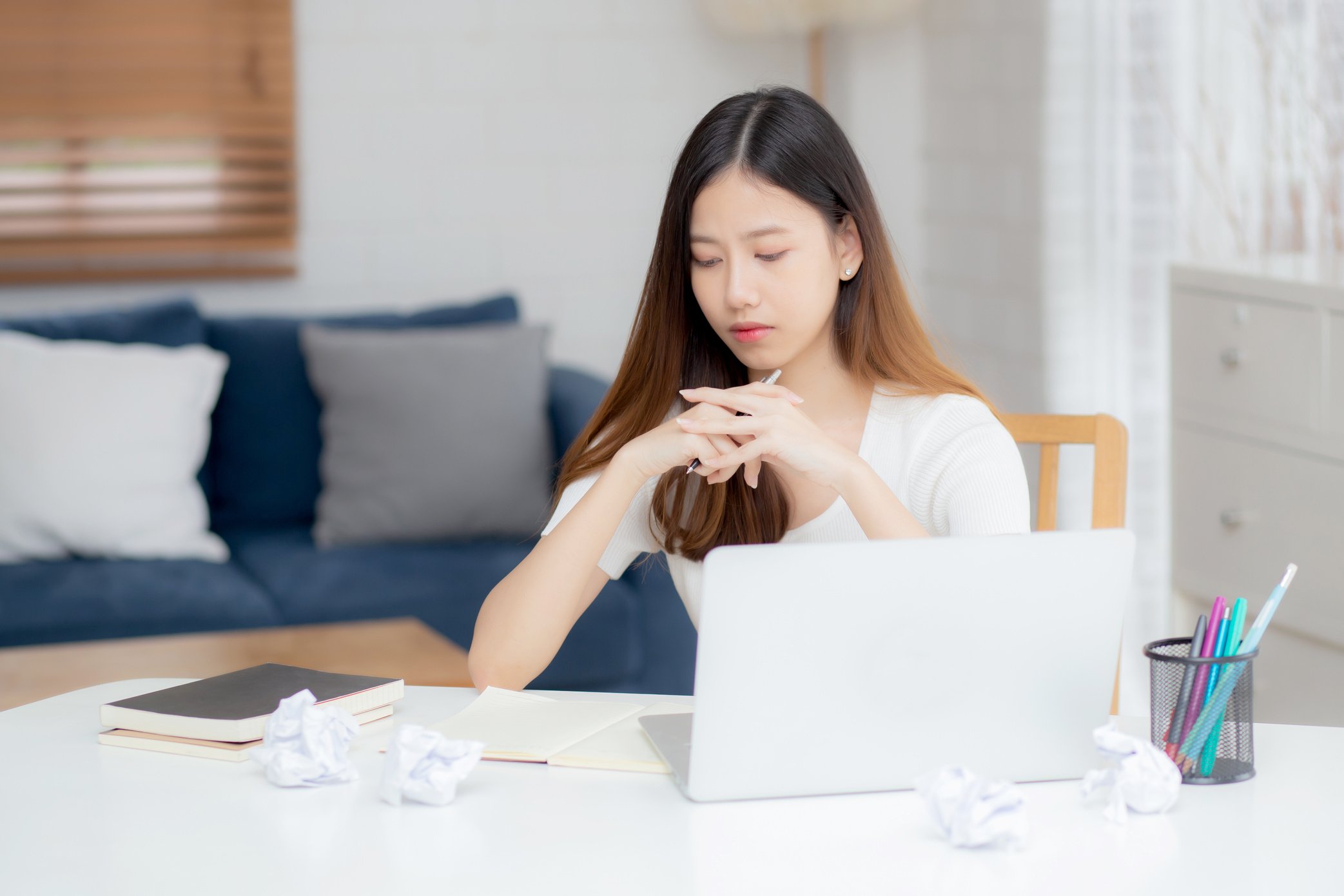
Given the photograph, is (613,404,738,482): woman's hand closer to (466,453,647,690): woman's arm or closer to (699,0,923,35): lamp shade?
(466,453,647,690): woman's arm

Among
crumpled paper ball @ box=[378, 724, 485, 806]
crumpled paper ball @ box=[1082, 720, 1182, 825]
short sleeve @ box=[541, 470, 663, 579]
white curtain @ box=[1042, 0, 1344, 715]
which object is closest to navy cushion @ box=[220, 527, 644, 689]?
white curtain @ box=[1042, 0, 1344, 715]

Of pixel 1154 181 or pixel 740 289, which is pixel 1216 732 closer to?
pixel 740 289

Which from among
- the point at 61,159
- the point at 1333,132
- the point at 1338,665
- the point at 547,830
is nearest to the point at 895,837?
the point at 547,830

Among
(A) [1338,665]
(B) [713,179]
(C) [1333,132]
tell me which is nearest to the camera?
(B) [713,179]

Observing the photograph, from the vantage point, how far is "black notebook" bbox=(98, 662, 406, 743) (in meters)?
1.12

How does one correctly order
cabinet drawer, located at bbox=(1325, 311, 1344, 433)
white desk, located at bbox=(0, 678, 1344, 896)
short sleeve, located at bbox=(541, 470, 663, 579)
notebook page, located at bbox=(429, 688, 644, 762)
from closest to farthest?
white desk, located at bbox=(0, 678, 1344, 896)
notebook page, located at bbox=(429, 688, 644, 762)
short sleeve, located at bbox=(541, 470, 663, 579)
cabinet drawer, located at bbox=(1325, 311, 1344, 433)

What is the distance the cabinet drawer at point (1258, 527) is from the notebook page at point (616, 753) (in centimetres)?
121

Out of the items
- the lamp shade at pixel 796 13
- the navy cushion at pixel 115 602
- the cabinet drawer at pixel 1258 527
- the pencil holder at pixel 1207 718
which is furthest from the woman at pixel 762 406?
the lamp shade at pixel 796 13

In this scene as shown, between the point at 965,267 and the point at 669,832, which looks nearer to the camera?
the point at 669,832

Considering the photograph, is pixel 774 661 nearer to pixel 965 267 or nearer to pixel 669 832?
pixel 669 832

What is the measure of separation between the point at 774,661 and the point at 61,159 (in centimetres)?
289

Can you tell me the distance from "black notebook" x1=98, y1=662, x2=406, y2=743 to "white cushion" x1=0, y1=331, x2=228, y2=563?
1.60 meters

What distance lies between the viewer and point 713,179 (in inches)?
55.8

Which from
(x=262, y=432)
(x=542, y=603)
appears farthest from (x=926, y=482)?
(x=262, y=432)
